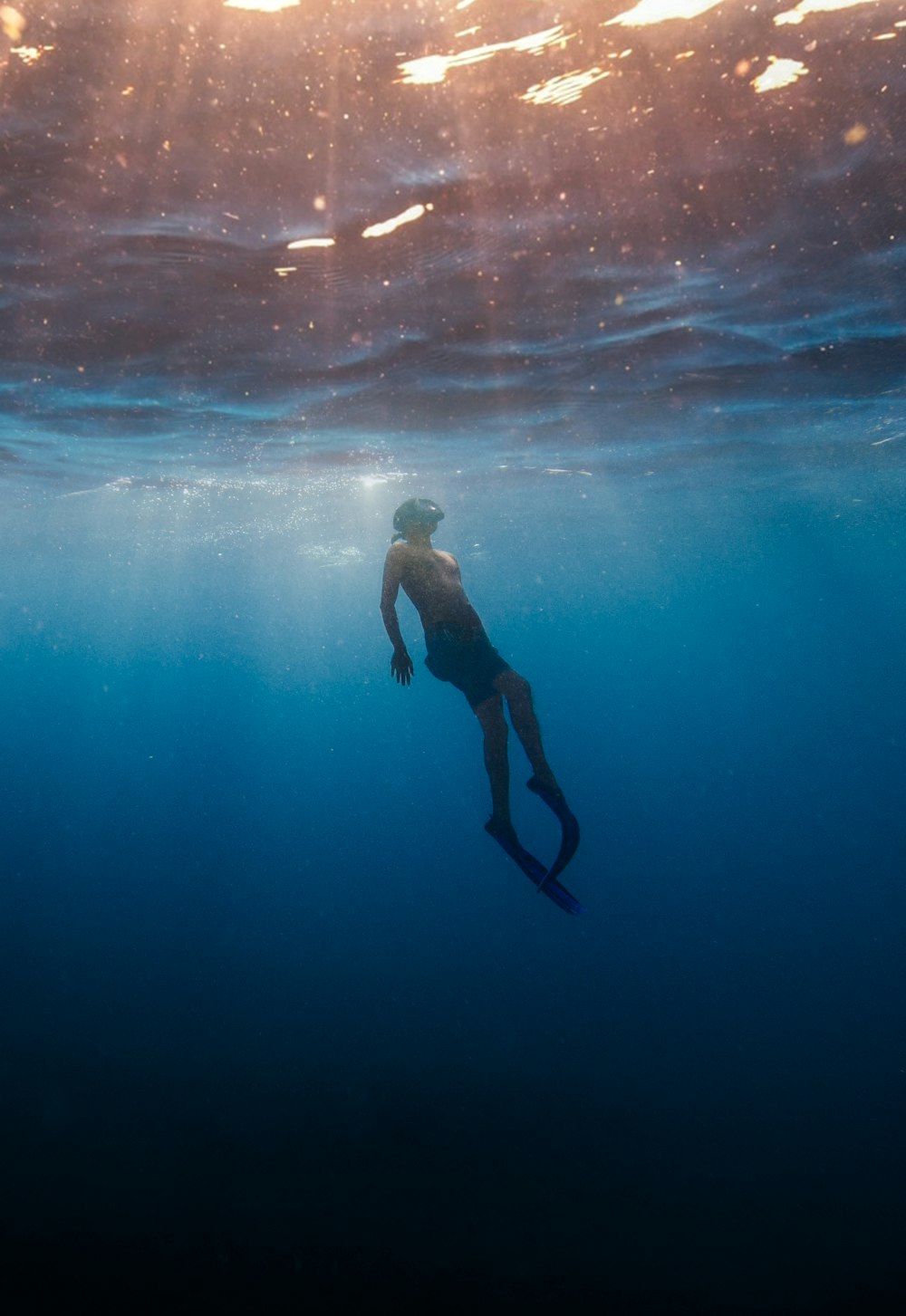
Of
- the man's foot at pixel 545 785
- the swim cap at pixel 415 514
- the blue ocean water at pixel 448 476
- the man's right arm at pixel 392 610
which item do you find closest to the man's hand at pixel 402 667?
the man's right arm at pixel 392 610

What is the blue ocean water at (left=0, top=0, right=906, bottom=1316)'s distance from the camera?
18.4 feet

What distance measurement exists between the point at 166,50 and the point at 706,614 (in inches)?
6462

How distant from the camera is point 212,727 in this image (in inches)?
3071

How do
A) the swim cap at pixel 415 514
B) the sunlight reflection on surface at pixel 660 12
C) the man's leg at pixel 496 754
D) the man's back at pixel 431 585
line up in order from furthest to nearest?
1. the swim cap at pixel 415 514
2. the man's back at pixel 431 585
3. the man's leg at pixel 496 754
4. the sunlight reflection on surface at pixel 660 12

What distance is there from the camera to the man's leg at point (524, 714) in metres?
6.09

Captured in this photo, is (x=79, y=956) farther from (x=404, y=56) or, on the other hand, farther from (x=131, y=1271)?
(x=404, y=56)

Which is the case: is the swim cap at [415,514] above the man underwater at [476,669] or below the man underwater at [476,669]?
above

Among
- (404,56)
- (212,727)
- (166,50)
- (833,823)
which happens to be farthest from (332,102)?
(212,727)

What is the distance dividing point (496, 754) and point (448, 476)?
63.4 ft

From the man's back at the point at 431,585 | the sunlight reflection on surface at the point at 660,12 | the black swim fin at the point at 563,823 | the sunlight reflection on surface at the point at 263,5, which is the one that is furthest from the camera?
the man's back at the point at 431,585

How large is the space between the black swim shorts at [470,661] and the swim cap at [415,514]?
1245 mm

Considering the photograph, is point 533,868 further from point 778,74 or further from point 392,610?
point 778,74

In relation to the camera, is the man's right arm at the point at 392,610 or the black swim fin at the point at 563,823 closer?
the black swim fin at the point at 563,823

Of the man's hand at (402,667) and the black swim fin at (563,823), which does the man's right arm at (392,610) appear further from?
the black swim fin at (563,823)
